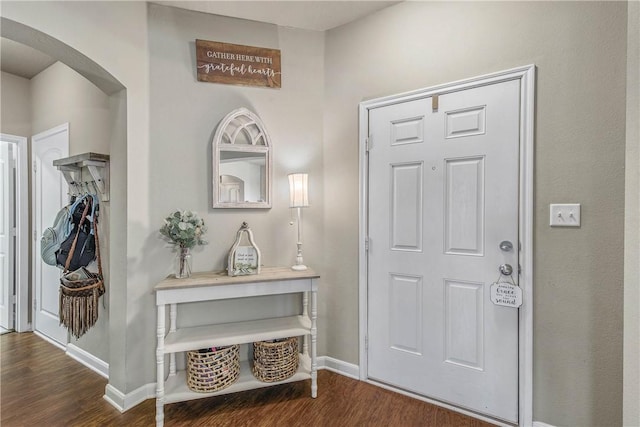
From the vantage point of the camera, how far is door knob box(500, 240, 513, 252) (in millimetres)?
1864

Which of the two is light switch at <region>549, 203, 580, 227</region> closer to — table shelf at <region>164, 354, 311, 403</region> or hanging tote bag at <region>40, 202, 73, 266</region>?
table shelf at <region>164, 354, 311, 403</region>

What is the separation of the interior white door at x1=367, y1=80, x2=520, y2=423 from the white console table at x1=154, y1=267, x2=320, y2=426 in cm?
50

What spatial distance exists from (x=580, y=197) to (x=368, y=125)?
1.30 m

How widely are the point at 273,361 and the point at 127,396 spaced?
921 mm

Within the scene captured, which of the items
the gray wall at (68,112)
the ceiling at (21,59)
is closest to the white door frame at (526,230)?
the gray wall at (68,112)

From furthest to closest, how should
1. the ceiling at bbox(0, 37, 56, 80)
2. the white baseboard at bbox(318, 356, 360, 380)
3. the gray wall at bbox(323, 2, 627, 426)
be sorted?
the ceiling at bbox(0, 37, 56, 80), the white baseboard at bbox(318, 356, 360, 380), the gray wall at bbox(323, 2, 627, 426)

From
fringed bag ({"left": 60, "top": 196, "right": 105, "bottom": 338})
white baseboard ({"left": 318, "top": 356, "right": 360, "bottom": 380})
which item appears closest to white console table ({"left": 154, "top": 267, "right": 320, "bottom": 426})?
white baseboard ({"left": 318, "top": 356, "right": 360, "bottom": 380})

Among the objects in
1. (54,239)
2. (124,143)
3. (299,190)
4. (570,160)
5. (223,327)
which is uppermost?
(124,143)

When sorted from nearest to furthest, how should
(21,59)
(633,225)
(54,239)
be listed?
(633,225), (54,239), (21,59)

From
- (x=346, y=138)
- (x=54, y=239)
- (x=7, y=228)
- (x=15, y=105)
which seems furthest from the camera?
(x=7, y=228)

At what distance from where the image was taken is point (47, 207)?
315 cm

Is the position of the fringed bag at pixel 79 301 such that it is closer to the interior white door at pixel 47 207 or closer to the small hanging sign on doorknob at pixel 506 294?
the interior white door at pixel 47 207

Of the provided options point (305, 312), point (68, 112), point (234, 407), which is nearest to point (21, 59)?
point (68, 112)

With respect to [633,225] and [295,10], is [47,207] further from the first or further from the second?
[633,225]
